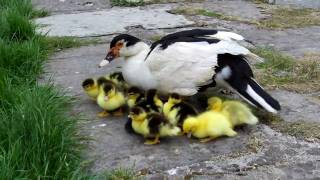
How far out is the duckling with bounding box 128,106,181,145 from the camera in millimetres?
3037

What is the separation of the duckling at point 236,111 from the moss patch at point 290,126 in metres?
0.14

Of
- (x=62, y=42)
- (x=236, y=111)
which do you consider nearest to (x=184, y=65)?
(x=236, y=111)

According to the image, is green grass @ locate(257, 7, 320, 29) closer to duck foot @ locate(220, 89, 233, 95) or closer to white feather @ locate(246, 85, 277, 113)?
duck foot @ locate(220, 89, 233, 95)

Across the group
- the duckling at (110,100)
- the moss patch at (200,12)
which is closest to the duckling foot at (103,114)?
the duckling at (110,100)

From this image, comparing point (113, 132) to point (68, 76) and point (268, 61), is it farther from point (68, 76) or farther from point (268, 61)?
point (268, 61)

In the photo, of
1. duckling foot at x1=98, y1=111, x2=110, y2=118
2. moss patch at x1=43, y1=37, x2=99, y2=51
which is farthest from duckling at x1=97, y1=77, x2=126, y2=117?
moss patch at x1=43, y1=37, x2=99, y2=51

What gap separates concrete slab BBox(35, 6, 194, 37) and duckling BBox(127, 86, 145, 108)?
6.78ft

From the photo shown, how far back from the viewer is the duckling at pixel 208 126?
3084 millimetres

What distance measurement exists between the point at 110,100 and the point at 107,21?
269 cm

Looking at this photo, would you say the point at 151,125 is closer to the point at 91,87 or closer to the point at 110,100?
the point at 110,100

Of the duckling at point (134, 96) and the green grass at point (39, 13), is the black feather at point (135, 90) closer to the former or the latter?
the duckling at point (134, 96)

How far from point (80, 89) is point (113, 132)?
2.81 ft

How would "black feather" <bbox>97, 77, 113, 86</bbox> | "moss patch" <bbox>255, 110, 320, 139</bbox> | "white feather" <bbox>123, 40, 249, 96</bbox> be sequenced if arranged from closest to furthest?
1. "moss patch" <bbox>255, 110, 320, 139</bbox>
2. "white feather" <bbox>123, 40, 249, 96</bbox>
3. "black feather" <bbox>97, 77, 113, 86</bbox>

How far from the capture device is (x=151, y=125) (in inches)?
120
